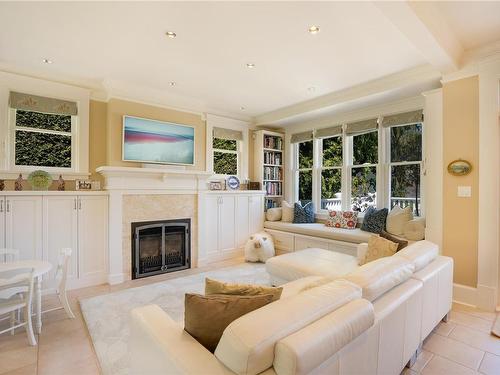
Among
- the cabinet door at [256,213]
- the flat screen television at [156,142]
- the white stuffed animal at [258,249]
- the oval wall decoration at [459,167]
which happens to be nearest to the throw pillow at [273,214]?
the cabinet door at [256,213]

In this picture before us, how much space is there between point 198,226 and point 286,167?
2.37 m

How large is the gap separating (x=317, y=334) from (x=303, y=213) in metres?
4.12

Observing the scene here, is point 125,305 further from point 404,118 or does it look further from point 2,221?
point 404,118

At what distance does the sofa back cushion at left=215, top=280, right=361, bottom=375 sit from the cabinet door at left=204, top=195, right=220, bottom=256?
3507 millimetres

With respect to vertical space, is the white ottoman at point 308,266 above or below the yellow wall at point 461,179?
below

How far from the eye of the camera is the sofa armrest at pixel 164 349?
1006mm

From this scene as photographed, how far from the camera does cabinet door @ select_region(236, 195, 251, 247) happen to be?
4.99m

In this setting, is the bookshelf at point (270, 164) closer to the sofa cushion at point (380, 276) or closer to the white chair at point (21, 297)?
the sofa cushion at point (380, 276)

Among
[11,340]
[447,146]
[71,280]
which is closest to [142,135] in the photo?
[71,280]

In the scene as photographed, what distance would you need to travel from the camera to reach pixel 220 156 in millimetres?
5230

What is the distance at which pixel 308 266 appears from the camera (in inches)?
113

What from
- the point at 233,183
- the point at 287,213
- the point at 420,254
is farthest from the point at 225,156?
the point at 420,254

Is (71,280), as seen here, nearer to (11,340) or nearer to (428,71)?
(11,340)

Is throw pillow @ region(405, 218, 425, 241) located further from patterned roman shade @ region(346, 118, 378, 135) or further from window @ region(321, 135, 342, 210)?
patterned roman shade @ region(346, 118, 378, 135)
